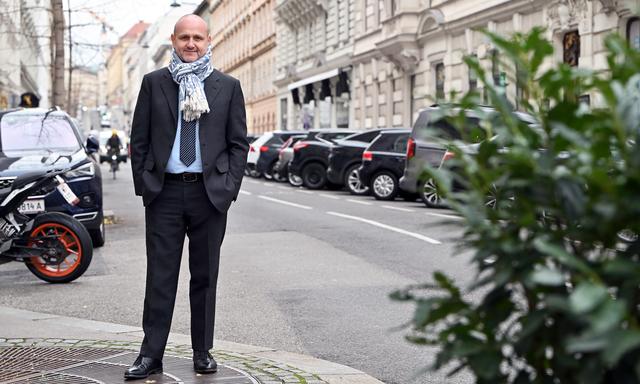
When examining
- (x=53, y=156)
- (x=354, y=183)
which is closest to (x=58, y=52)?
(x=354, y=183)

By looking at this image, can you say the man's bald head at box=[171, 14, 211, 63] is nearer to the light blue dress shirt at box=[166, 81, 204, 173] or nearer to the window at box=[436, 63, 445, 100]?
the light blue dress shirt at box=[166, 81, 204, 173]

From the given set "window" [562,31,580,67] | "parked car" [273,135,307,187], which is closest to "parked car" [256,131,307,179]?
"parked car" [273,135,307,187]

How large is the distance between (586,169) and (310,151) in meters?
28.8

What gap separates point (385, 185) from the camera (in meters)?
24.6

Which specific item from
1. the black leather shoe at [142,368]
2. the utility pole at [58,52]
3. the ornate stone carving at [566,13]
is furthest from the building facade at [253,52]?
the black leather shoe at [142,368]

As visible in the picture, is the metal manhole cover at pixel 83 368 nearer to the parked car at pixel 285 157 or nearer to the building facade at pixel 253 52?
the parked car at pixel 285 157

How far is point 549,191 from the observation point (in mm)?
2156

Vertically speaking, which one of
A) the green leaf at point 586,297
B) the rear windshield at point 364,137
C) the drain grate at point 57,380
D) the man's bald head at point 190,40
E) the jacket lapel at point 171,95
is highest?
the man's bald head at point 190,40

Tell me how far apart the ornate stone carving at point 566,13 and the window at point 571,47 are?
9.1 inches

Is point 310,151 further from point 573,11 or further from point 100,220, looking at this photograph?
point 100,220

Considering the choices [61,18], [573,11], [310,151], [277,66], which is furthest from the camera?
[277,66]

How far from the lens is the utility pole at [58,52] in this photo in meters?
24.1

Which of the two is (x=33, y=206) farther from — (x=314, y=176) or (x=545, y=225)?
(x=314, y=176)

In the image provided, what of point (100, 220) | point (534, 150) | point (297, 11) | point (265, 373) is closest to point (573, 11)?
point (100, 220)
